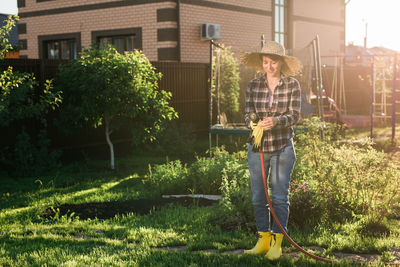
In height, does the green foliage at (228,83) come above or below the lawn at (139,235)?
above

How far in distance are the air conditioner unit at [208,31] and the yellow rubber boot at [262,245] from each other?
495 inches

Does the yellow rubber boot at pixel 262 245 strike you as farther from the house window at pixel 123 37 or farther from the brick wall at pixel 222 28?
the house window at pixel 123 37

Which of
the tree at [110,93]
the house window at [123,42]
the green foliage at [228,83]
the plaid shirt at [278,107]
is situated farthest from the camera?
the house window at [123,42]

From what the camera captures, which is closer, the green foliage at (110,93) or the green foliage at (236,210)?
the green foliage at (236,210)

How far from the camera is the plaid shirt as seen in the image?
4422 mm

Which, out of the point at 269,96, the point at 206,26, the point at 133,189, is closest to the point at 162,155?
the point at 133,189

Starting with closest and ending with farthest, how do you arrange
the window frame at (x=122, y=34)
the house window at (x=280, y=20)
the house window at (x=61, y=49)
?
the window frame at (x=122, y=34) → the house window at (x=61, y=49) → the house window at (x=280, y=20)

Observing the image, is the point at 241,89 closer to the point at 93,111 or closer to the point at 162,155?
the point at 162,155

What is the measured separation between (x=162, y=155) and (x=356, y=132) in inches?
263

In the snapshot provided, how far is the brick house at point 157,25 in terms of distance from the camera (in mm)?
16000

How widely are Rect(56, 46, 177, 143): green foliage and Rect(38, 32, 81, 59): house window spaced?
889 cm

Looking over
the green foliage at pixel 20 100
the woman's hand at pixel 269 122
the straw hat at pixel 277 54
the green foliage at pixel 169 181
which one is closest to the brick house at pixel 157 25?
the green foliage at pixel 20 100

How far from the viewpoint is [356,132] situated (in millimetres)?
15328

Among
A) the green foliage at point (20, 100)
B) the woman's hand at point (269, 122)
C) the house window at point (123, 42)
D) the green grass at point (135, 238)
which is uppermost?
the house window at point (123, 42)
